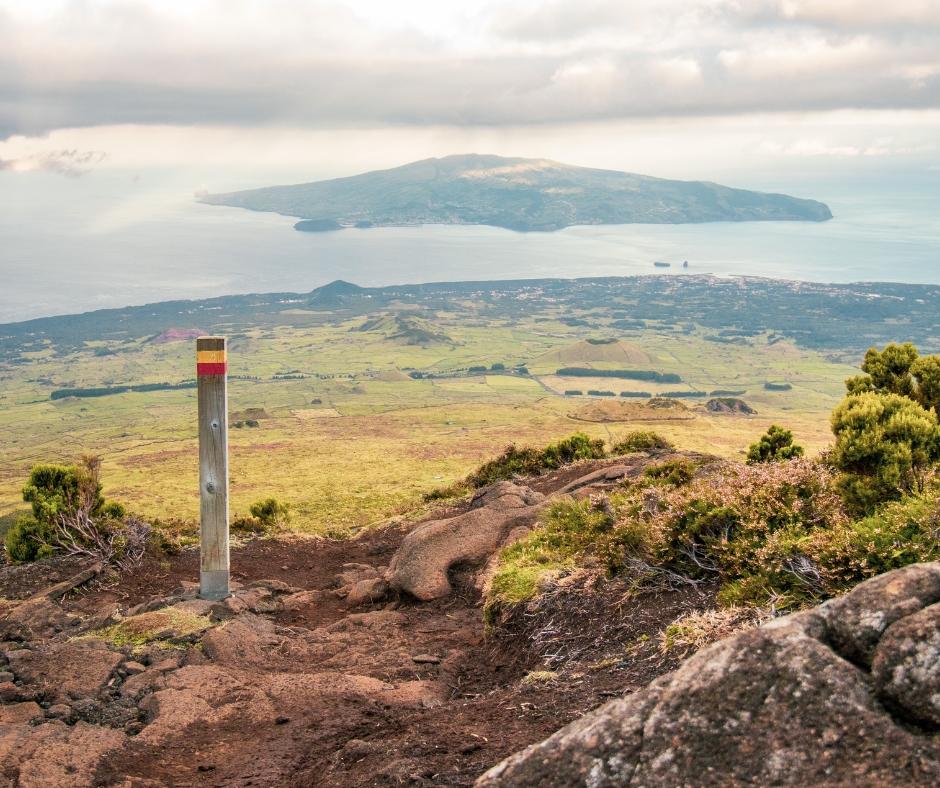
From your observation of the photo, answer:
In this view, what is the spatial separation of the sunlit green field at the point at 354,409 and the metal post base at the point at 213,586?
6.37 m

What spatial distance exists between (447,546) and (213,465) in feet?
11.2

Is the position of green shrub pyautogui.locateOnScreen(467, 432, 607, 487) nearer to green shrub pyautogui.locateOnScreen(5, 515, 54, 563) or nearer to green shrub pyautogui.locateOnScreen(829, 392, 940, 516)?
green shrub pyautogui.locateOnScreen(5, 515, 54, 563)

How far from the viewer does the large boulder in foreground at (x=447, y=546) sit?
1106 cm

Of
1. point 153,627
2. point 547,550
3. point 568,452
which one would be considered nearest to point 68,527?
point 153,627

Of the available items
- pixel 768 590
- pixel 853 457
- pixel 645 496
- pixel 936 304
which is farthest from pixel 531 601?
pixel 936 304

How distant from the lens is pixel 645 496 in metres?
9.33

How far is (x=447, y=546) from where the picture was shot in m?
11.8

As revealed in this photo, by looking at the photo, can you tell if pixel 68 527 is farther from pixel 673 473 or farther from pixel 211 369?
pixel 673 473

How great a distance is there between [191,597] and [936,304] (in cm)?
19533

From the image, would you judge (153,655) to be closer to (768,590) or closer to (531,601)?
(531,601)

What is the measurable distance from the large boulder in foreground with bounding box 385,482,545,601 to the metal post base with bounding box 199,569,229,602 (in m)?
2.24

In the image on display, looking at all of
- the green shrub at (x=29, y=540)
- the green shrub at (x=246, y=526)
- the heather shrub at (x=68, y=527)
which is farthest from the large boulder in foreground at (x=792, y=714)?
the green shrub at (x=246, y=526)

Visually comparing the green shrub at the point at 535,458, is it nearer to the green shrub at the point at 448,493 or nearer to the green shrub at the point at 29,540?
the green shrub at the point at 448,493

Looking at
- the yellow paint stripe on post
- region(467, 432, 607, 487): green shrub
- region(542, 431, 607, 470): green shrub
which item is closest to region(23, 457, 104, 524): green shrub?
the yellow paint stripe on post
